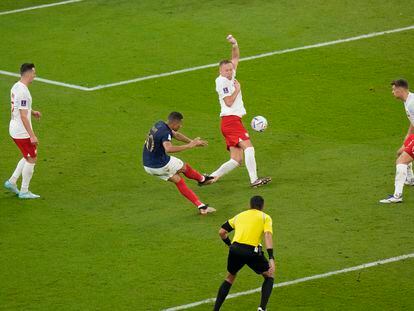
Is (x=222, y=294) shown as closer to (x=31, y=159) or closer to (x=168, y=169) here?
(x=168, y=169)

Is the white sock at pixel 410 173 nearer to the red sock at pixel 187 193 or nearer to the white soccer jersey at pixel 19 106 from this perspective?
the red sock at pixel 187 193

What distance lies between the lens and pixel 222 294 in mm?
16406

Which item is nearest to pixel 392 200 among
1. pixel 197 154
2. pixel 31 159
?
pixel 197 154

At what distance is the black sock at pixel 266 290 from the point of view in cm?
1628

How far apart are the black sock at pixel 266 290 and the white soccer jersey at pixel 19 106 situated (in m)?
6.72

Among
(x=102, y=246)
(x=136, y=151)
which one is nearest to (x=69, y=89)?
(x=136, y=151)

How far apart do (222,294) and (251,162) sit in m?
5.34

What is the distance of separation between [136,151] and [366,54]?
754cm

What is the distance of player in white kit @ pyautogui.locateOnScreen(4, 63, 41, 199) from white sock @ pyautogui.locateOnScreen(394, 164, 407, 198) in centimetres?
654

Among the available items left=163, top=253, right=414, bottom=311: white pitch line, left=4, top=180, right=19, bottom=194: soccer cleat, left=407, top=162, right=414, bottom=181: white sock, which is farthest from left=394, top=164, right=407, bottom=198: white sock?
left=4, top=180, right=19, bottom=194: soccer cleat

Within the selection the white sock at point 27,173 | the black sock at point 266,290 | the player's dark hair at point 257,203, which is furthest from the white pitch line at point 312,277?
the white sock at point 27,173

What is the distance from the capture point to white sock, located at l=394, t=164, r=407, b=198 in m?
20.3

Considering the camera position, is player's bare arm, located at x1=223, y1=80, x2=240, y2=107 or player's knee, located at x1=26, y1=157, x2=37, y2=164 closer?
player's knee, located at x1=26, y1=157, x2=37, y2=164

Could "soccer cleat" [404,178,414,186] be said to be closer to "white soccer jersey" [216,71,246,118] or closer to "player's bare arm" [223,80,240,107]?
"white soccer jersey" [216,71,246,118]
